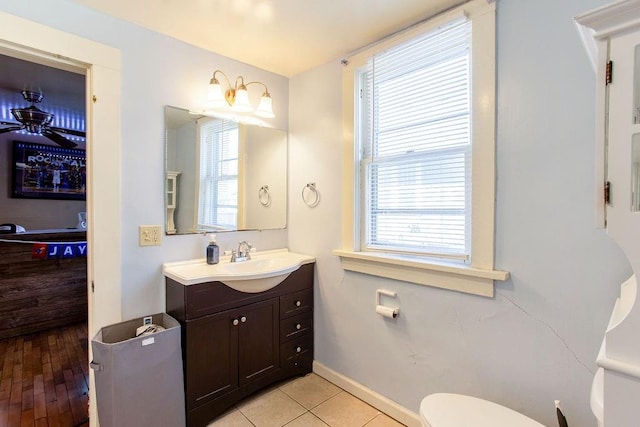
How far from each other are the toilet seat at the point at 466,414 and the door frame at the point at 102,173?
5.44 feet

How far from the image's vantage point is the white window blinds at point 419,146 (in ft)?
5.36

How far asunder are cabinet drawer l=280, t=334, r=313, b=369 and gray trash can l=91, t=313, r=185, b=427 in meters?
0.71

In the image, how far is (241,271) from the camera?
6.68 ft

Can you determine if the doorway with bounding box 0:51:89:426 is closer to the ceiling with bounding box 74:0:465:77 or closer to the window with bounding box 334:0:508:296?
the ceiling with bounding box 74:0:465:77

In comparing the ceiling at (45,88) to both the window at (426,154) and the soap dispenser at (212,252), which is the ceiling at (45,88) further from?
the window at (426,154)

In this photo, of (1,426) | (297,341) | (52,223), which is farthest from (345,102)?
(52,223)

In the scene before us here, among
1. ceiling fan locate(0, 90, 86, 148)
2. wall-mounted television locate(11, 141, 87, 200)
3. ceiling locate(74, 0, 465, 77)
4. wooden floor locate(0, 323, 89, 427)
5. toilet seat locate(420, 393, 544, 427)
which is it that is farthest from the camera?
wall-mounted television locate(11, 141, 87, 200)

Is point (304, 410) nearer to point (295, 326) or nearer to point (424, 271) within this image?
point (295, 326)

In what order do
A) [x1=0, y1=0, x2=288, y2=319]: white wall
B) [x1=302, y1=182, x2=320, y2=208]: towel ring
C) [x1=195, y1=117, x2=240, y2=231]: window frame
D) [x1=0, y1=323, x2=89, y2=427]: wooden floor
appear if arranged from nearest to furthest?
[x1=0, y1=0, x2=288, y2=319]: white wall → [x1=0, y1=323, x2=89, y2=427]: wooden floor → [x1=195, y1=117, x2=240, y2=231]: window frame → [x1=302, y1=182, x2=320, y2=208]: towel ring

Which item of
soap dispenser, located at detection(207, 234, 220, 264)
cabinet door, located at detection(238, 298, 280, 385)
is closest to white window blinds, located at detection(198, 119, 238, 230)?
soap dispenser, located at detection(207, 234, 220, 264)

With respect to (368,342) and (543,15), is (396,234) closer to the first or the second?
(368,342)

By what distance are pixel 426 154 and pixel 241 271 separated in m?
1.34

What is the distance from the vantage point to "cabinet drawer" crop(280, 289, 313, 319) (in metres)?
2.16

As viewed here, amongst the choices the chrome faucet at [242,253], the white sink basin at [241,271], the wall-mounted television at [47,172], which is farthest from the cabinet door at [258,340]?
the wall-mounted television at [47,172]
